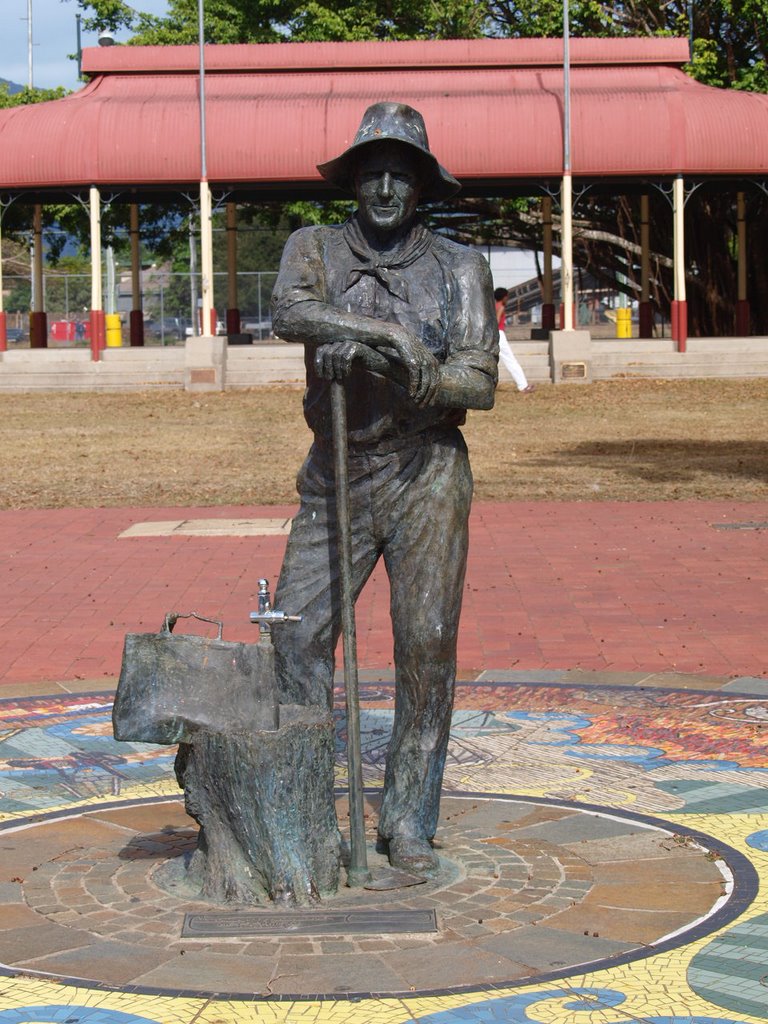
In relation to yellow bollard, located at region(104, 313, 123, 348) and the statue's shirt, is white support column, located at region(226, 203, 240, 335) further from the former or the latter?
the statue's shirt

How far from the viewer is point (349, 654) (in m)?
4.82

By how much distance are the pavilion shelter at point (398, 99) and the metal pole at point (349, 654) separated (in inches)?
924

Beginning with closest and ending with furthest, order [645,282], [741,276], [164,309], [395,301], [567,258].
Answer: [395,301] < [567,258] < [741,276] < [645,282] < [164,309]

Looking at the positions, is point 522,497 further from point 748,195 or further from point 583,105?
point 748,195

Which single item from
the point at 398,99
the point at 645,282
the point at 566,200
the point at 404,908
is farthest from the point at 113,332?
the point at 404,908

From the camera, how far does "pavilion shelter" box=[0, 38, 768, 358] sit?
92.9ft

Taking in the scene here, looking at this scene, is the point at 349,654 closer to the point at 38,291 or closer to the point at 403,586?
the point at 403,586

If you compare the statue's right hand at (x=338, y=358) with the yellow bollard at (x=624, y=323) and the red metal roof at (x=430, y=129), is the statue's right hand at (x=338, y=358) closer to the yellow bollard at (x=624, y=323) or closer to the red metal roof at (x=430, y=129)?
the red metal roof at (x=430, y=129)

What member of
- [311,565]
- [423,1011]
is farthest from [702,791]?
[423,1011]

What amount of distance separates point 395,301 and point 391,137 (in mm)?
501

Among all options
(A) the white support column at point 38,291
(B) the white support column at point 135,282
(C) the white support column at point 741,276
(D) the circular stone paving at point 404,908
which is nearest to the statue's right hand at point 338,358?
(D) the circular stone paving at point 404,908

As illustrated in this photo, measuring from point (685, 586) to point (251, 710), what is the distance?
5861mm

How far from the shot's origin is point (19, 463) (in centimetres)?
1836

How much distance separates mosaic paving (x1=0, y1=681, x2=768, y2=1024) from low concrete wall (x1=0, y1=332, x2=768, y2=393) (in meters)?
19.7
